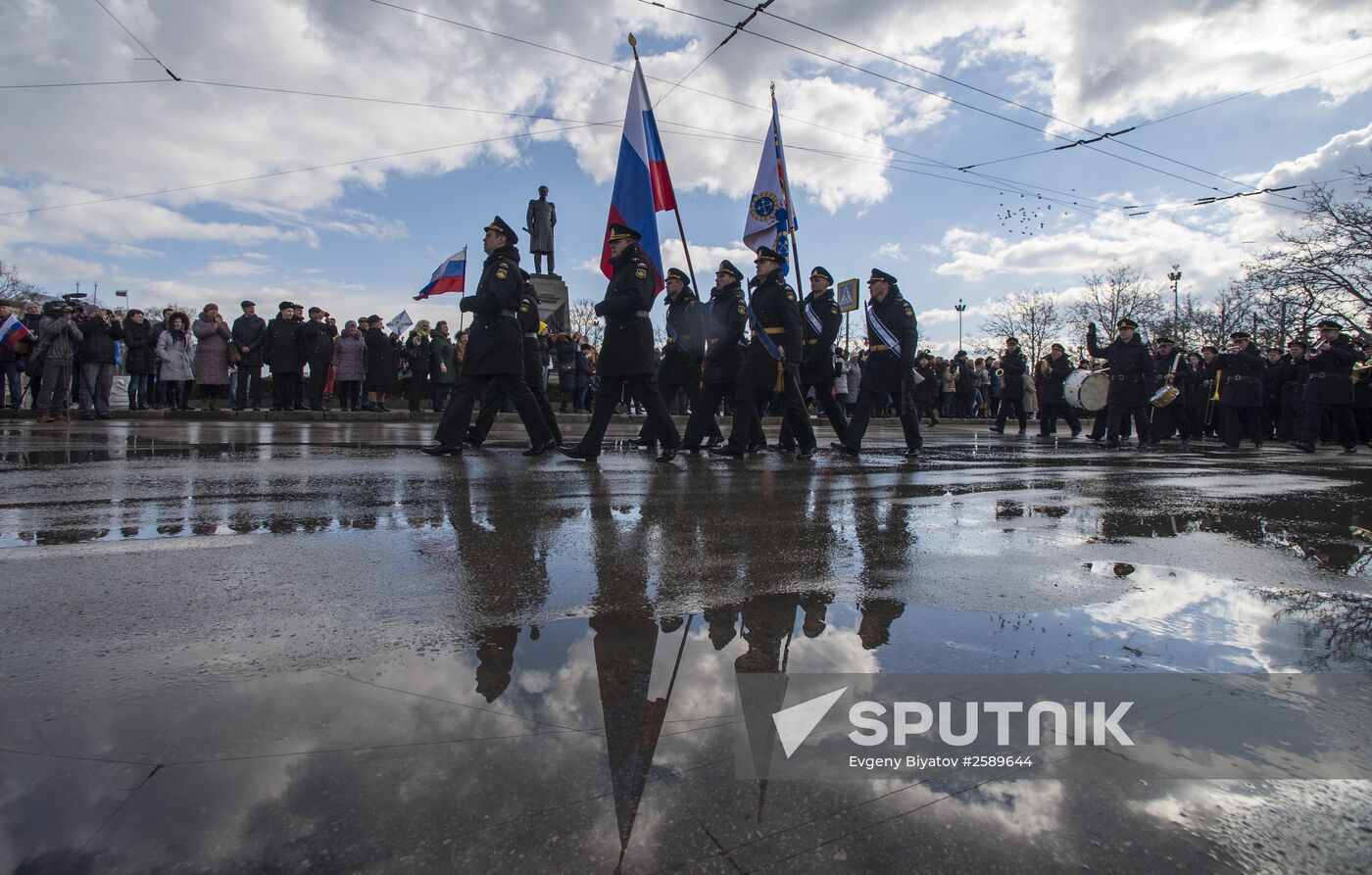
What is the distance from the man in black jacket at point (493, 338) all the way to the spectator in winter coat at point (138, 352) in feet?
35.1

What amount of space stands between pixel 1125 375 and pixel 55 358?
1663 centimetres

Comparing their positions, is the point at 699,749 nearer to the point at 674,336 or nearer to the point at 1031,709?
the point at 1031,709

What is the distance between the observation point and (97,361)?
13.6 meters

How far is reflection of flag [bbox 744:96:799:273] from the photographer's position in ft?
44.8

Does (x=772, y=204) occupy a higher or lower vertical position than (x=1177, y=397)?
higher

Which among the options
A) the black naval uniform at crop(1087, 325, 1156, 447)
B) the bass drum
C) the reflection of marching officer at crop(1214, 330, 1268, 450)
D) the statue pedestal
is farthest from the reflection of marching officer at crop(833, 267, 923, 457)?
the statue pedestal

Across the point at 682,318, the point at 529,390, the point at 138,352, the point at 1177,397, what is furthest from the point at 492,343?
the point at 1177,397

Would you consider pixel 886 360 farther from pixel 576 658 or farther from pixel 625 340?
pixel 576 658

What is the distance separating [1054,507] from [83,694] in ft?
16.7

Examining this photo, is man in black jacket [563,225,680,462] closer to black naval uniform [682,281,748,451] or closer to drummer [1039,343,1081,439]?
black naval uniform [682,281,748,451]

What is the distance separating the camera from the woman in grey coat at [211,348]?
15.2m

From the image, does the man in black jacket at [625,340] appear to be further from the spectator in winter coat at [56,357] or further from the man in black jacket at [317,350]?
the man in black jacket at [317,350]

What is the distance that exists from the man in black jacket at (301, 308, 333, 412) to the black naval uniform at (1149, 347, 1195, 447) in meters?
15.2

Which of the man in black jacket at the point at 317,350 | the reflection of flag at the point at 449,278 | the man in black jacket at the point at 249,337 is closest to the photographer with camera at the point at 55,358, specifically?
the man in black jacket at the point at 249,337
